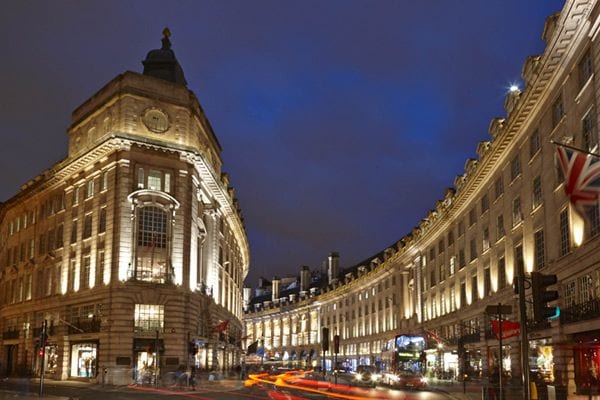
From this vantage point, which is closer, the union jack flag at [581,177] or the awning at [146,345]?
the union jack flag at [581,177]

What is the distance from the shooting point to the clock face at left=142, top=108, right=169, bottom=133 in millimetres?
60656

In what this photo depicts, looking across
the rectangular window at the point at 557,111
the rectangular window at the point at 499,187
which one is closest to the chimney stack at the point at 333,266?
the rectangular window at the point at 499,187

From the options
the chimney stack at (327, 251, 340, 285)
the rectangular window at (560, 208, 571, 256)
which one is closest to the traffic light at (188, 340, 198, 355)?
the rectangular window at (560, 208, 571, 256)

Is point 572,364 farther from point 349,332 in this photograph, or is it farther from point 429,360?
point 349,332

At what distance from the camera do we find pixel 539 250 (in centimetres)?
4341

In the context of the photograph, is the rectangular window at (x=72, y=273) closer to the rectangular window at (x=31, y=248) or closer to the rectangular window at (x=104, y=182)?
the rectangular window at (x=104, y=182)

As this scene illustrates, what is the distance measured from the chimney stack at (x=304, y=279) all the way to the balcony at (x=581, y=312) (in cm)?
12847

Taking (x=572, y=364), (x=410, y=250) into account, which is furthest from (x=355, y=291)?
(x=572, y=364)

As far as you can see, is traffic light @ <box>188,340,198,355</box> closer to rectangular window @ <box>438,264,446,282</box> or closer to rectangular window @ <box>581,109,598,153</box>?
rectangular window @ <box>438,264,446,282</box>

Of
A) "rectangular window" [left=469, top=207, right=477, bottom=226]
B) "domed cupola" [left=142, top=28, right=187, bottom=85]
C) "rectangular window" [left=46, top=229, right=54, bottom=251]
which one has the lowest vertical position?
"rectangular window" [left=46, top=229, right=54, bottom=251]

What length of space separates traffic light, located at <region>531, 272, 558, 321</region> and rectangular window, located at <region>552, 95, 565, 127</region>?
2756 cm

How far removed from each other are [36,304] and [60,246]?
731 centimetres

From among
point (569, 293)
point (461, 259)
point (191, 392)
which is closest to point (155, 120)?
point (191, 392)

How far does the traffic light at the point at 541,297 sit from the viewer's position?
490 inches
